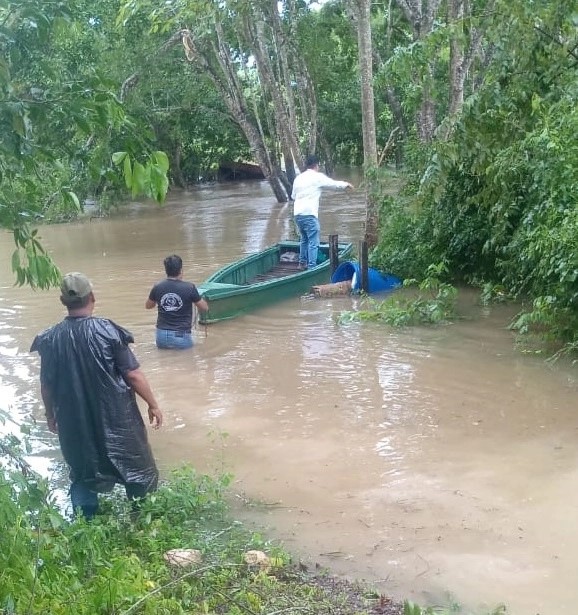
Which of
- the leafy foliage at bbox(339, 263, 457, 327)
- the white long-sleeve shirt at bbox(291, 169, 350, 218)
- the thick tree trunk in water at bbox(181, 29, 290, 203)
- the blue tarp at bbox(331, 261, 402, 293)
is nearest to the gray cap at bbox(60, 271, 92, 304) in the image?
the leafy foliage at bbox(339, 263, 457, 327)

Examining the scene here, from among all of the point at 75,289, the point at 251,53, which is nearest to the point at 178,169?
the point at 251,53

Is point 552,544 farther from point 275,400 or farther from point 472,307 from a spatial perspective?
point 472,307

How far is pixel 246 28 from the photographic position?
20.6 meters

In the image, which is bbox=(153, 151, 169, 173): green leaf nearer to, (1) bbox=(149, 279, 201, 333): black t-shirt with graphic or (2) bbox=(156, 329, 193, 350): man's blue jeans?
(1) bbox=(149, 279, 201, 333): black t-shirt with graphic

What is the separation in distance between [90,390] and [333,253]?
8.66 metres

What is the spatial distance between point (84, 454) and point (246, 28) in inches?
697

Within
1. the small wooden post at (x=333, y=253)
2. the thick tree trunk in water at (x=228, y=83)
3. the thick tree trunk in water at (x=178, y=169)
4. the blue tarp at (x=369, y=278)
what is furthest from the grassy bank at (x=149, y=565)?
the thick tree trunk in water at (x=178, y=169)

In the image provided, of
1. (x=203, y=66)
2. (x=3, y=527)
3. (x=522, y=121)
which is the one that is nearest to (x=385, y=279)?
(x=522, y=121)

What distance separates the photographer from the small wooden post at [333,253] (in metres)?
13.0

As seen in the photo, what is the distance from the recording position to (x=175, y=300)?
29.8ft

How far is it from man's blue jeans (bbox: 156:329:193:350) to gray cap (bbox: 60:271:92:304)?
476 centimetres

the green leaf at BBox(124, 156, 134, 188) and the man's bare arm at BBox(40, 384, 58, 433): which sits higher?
the green leaf at BBox(124, 156, 134, 188)

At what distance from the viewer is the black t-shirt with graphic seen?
901 cm

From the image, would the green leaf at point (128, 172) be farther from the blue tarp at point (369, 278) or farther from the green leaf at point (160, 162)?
the blue tarp at point (369, 278)
